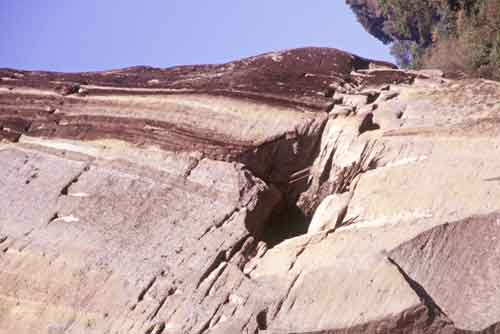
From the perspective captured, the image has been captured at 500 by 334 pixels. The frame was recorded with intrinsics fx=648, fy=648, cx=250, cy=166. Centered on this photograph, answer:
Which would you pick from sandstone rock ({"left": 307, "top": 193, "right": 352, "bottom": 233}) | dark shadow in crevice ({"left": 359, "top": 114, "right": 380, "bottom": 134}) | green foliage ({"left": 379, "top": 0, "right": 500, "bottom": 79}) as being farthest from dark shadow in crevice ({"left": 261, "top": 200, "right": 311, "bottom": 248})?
green foliage ({"left": 379, "top": 0, "right": 500, "bottom": 79})

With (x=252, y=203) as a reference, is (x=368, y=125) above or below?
above

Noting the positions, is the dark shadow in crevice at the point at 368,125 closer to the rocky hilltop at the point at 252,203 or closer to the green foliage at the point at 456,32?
the rocky hilltop at the point at 252,203

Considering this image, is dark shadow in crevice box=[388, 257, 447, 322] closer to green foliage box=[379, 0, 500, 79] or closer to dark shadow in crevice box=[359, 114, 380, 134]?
dark shadow in crevice box=[359, 114, 380, 134]

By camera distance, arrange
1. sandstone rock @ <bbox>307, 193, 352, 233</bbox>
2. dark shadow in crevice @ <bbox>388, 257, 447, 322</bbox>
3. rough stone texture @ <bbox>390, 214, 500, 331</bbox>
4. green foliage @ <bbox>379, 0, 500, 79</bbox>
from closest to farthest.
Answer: dark shadow in crevice @ <bbox>388, 257, 447, 322</bbox> → rough stone texture @ <bbox>390, 214, 500, 331</bbox> → sandstone rock @ <bbox>307, 193, 352, 233</bbox> → green foliage @ <bbox>379, 0, 500, 79</bbox>

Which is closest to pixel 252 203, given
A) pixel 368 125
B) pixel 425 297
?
pixel 368 125

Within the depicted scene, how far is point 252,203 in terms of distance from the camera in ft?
28.2

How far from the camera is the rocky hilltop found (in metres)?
7.35

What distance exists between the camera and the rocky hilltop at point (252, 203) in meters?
7.35

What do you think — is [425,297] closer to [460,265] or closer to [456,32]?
[460,265]

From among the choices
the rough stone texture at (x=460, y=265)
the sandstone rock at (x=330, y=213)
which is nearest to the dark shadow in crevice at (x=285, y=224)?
the sandstone rock at (x=330, y=213)

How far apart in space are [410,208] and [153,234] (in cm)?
325

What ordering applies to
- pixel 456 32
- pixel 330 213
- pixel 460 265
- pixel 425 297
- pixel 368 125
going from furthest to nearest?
1. pixel 456 32
2. pixel 368 125
3. pixel 330 213
4. pixel 460 265
5. pixel 425 297

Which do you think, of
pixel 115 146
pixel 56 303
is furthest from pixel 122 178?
pixel 56 303

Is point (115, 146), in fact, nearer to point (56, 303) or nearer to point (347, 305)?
point (56, 303)
